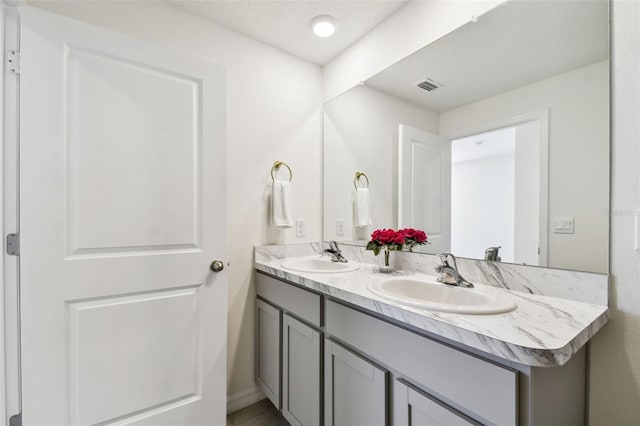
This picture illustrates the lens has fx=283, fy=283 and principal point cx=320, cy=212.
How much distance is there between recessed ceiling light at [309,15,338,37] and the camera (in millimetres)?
1671

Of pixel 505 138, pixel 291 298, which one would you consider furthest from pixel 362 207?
pixel 505 138

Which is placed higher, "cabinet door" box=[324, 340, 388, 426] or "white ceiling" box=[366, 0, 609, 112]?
"white ceiling" box=[366, 0, 609, 112]

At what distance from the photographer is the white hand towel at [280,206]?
1.85 metres

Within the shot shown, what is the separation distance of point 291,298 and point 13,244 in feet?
3.76

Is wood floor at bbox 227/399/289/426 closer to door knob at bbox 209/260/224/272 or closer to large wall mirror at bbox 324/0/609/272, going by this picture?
door knob at bbox 209/260/224/272

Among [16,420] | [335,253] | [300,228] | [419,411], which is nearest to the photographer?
[419,411]

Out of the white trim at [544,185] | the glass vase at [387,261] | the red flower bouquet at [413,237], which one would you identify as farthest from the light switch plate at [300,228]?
the white trim at [544,185]

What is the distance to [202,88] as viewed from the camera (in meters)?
1.45

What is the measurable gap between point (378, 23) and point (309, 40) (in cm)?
46

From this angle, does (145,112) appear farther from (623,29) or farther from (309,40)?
(623,29)

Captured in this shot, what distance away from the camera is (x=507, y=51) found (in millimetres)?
1229

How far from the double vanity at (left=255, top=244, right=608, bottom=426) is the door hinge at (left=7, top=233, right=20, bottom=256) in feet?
3.46

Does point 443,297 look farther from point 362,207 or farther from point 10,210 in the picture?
point 10,210

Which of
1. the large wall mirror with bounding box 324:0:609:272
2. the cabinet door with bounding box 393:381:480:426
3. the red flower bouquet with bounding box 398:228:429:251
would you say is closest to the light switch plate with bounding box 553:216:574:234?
the large wall mirror with bounding box 324:0:609:272
